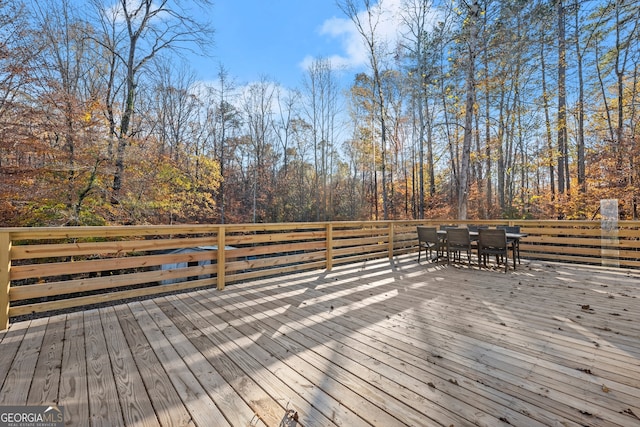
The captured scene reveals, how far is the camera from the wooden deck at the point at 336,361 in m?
1.32

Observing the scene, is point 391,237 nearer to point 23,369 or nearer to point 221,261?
point 221,261

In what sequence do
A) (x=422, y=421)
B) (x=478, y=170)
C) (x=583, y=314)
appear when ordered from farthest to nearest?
(x=478, y=170) < (x=583, y=314) < (x=422, y=421)

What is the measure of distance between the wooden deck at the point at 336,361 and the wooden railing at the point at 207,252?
0.31 meters

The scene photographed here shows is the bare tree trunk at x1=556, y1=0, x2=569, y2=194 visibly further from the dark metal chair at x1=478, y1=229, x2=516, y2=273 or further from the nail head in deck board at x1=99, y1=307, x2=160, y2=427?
the nail head in deck board at x1=99, y1=307, x2=160, y2=427

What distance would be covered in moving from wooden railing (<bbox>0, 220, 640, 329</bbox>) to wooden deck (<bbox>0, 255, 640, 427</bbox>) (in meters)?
0.31

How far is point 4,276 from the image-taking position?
235 cm

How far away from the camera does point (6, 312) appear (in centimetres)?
235

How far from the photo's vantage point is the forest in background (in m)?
5.46

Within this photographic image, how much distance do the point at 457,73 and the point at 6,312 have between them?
1214cm

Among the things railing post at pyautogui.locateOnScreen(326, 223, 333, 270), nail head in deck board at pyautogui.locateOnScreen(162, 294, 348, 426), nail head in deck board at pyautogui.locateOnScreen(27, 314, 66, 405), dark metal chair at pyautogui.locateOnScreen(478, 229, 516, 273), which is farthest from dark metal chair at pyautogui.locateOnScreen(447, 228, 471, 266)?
nail head in deck board at pyautogui.locateOnScreen(27, 314, 66, 405)

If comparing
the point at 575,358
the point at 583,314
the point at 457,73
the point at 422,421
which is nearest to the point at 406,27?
the point at 457,73

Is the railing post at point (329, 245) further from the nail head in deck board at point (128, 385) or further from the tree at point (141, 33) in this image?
the tree at point (141, 33)

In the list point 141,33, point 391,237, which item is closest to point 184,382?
point 391,237

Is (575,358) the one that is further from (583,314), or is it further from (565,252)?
(565,252)
